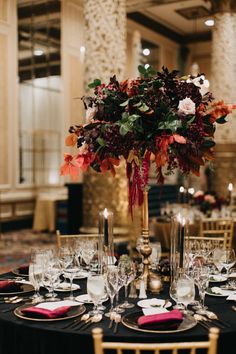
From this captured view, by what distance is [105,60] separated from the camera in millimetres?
5668

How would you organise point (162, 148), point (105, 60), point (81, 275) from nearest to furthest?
point (162, 148) → point (81, 275) → point (105, 60)

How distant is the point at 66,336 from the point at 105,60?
4082 mm

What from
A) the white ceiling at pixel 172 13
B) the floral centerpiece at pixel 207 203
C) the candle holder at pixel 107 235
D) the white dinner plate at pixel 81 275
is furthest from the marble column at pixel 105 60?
the white ceiling at pixel 172 13

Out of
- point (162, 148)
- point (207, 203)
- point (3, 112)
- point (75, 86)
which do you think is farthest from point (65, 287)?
point (75, 86)

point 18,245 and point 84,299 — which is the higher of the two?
point 84,299

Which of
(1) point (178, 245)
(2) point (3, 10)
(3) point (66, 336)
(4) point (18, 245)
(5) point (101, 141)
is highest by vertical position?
(2) point (3, 10)

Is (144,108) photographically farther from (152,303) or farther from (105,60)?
(105,60)

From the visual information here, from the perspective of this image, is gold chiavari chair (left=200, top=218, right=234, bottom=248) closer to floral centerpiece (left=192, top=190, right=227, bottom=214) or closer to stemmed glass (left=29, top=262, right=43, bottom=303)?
floral centerpiece (left=192, top=190, right=227, bottom=214)

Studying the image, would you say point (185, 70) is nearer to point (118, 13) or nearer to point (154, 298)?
point (118, 13)

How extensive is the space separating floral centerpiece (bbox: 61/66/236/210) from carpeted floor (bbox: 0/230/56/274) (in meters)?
4.09

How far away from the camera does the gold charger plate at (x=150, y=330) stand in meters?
2.03

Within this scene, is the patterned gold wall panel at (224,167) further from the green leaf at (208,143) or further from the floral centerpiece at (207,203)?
the green leaf at (208,143)

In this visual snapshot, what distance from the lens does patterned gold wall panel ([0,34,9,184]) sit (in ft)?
32.3

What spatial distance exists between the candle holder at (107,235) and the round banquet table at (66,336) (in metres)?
0.56
